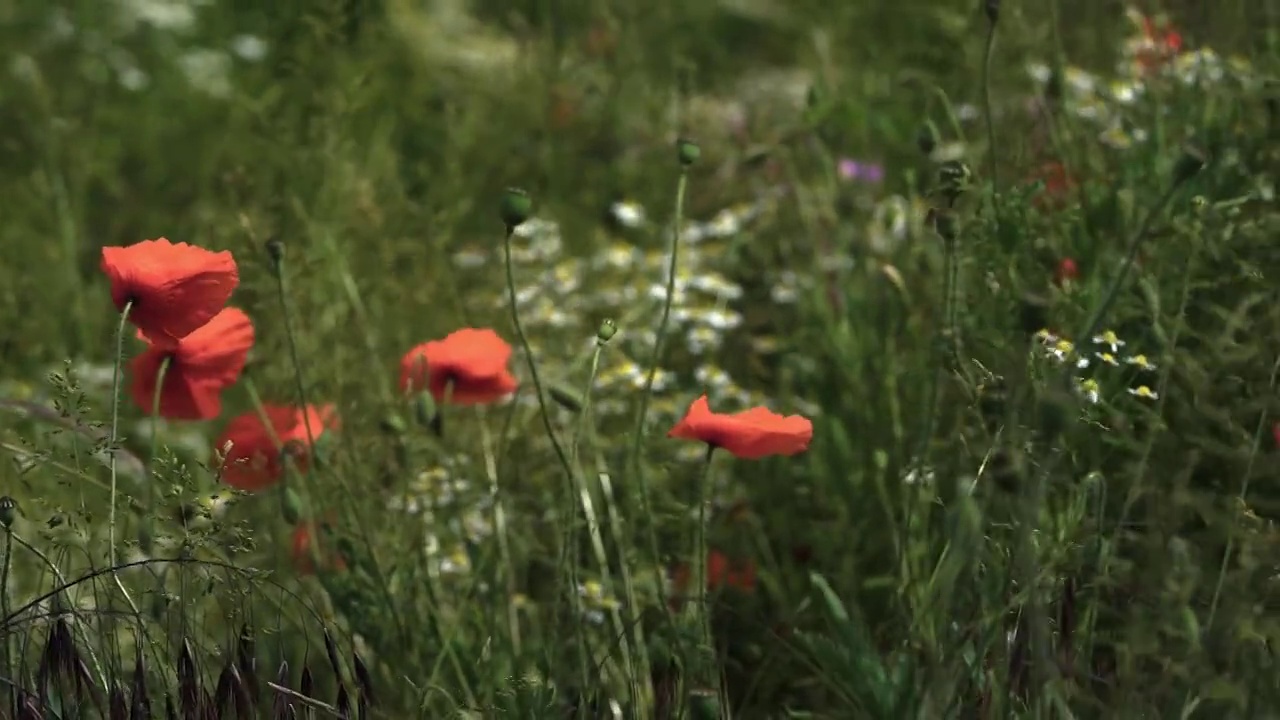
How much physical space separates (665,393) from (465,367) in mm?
901

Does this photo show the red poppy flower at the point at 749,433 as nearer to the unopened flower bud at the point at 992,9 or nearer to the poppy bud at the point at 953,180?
the poppy bud at the point at 953,180

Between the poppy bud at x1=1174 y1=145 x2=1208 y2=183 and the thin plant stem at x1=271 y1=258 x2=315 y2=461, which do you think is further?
the thin plant stem at x1=271 y1=258 x2=315 y2=461

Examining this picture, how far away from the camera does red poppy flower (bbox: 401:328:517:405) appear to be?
186cm

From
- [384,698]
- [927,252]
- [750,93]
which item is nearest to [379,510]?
[384,698]

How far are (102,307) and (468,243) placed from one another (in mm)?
791

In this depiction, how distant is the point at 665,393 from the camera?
272 centimetres

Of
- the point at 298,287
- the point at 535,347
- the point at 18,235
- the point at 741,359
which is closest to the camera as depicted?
the point at 298,287

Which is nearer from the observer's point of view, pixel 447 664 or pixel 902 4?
pixel 447 664

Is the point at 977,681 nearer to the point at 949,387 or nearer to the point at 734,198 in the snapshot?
the point at 949,387

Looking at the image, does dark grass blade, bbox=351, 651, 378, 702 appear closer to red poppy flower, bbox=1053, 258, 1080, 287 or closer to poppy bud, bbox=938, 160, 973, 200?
poppy bud, bbox=938, 160, 973, 200

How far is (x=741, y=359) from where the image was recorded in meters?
2.93

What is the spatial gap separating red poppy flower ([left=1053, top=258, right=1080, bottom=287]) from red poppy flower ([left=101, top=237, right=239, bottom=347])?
3.50 ft

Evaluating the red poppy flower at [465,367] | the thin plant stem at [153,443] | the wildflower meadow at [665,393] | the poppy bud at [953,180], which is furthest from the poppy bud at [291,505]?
the poppy bud at [953,180]

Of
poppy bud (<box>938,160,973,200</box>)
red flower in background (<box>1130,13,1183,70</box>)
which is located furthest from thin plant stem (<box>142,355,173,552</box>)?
red flower in background (<box>1130,13,1183,70</box>)
